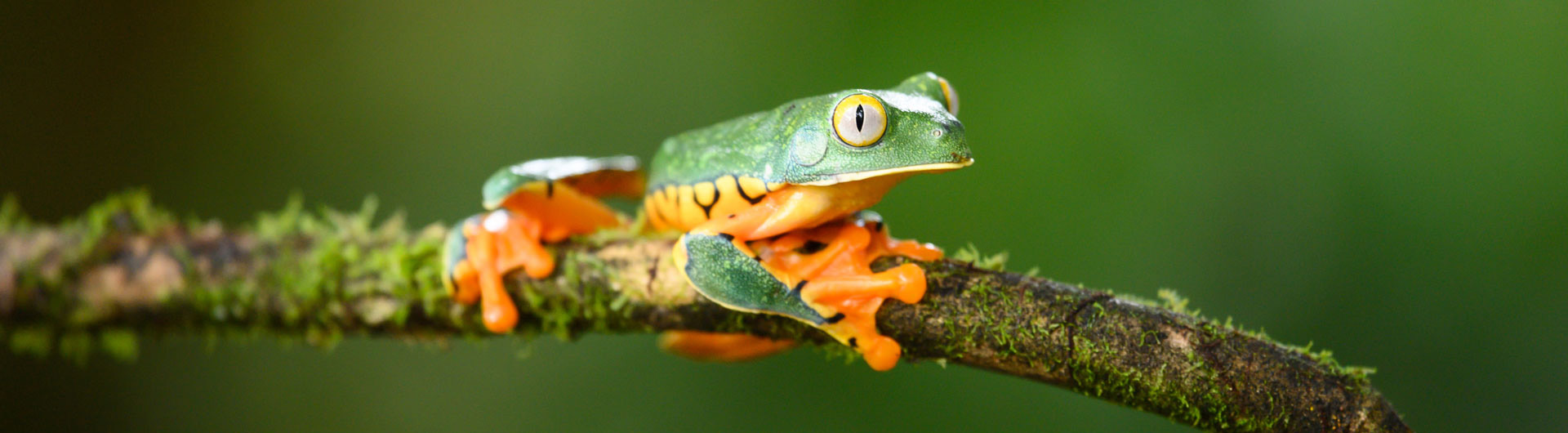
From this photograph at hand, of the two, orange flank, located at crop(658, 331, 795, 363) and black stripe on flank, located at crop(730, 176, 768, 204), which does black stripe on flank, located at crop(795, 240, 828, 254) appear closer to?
black stripe on flank, located at crop(730, 176, 768, 204)

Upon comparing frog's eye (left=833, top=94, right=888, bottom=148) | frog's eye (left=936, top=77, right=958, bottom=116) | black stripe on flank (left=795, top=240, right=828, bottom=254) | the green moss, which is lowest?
black stripe on flank (left=795, top=240, right=828, bottom=254)

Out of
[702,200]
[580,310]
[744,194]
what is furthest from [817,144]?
[580,310]

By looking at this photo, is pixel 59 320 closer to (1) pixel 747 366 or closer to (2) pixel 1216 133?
(1) pixel 747 366

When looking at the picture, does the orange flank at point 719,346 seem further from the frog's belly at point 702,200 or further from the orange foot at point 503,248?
the orange foot at point 503,248

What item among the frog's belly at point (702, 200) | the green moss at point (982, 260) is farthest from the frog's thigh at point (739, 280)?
the green moss at point (982, 260)

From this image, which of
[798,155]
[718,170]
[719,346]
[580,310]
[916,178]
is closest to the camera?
[798,155]

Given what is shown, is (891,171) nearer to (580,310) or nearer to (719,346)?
(580,310)

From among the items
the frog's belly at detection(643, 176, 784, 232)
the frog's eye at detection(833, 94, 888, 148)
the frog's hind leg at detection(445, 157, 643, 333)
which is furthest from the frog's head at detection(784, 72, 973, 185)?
the frog's hind leg at detection(445, 157, 643, 333)
